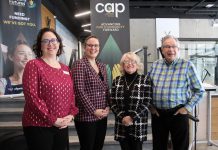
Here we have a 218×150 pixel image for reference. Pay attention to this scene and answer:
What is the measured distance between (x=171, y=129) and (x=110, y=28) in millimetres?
2765

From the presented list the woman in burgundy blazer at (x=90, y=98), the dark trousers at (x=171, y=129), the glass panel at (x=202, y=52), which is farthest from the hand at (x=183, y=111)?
the glass panel at (x=202, y=52)

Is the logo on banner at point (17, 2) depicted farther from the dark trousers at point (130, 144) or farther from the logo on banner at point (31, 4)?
the dark trousers at point (130, 144)

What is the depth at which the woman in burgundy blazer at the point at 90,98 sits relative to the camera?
222 centimetres

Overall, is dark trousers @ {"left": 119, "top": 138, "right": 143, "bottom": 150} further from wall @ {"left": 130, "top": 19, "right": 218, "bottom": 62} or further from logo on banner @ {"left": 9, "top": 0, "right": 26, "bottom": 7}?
wall @ {"left": 130, "top": 19, "right": 218, "bottom": 62}

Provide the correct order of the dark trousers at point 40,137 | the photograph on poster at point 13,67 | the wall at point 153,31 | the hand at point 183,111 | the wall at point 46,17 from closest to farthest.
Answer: the dark trousers at point 40,137 < the hand at point 183,111 < the photograph on poster at point 13,67 < the wall at point 46,17 < the wall at point 153,31

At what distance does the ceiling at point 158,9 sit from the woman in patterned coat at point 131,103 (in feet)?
25.0

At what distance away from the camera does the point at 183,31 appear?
460 inches

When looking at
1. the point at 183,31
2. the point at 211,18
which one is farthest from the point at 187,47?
the point at 211,18

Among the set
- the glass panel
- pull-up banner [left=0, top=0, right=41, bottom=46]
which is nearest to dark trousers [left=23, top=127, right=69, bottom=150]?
pull-up banner [left=0, top=0, right=41, bottom=46]

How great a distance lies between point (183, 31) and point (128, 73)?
32.8 ft

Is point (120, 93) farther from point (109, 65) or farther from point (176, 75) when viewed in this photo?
point (109, 65)

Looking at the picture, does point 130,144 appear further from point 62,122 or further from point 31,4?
point 31,4

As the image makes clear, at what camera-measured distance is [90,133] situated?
2264 millimetres

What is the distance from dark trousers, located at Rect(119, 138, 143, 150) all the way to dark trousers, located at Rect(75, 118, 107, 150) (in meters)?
0.21
